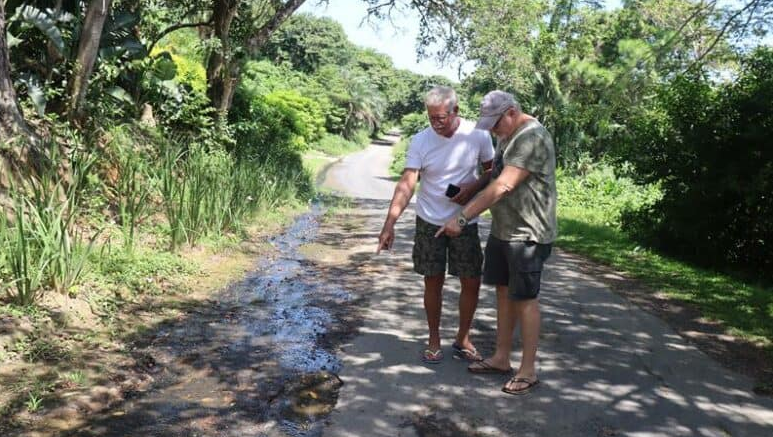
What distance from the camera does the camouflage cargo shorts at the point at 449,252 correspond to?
4.40 meters

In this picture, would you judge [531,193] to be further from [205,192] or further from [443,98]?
[205,192]

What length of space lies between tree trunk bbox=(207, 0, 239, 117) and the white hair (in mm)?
9391

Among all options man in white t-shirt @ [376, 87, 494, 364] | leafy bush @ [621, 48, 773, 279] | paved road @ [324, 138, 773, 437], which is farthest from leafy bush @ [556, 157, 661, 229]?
man in white t-shirt @ [376, 87, 494, 364]

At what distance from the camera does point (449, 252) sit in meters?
4.47

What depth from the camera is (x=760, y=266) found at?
366 inches

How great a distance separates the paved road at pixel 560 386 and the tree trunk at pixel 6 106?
3.73m

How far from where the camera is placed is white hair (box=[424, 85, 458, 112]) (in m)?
4.25

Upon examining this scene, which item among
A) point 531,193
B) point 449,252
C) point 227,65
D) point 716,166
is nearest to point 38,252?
point 449,252

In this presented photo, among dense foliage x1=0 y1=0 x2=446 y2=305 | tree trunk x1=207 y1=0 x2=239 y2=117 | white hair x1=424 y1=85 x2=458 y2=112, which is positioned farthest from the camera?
tree trunk x1=207 y1=0 x2=239 y2=117

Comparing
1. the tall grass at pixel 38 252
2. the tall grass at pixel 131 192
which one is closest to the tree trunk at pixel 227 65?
the tall grass at pixel 131 192

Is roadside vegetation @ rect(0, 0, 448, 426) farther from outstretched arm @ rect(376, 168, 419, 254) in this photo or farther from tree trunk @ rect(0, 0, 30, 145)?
outstretched arm @ rect(376, 168, 419, 254)

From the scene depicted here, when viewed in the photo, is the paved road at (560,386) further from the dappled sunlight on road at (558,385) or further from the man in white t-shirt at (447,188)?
the man in white t-shirt at (447,188)

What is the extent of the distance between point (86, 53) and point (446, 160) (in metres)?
6.10

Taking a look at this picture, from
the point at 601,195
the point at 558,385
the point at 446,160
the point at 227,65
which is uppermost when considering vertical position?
the point at 227,65
